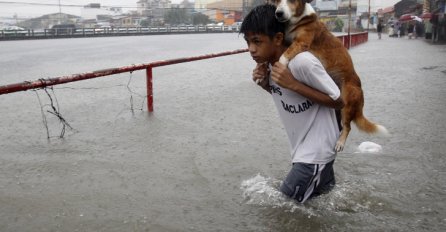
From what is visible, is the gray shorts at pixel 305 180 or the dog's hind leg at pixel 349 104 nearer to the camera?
the gray shorts at pixel 305 180

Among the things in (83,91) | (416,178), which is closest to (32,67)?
(83,91)

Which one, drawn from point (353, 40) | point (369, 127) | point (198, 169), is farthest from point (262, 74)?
point (353, 40)

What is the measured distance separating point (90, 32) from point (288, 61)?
53.1 m

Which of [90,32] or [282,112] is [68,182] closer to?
[282,112]

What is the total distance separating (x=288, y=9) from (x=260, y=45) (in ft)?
1.19

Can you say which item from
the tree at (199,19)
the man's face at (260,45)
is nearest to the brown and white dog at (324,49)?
the man's face at (260,45)

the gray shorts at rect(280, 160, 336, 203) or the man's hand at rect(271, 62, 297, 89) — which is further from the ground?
the man's hand at rect(271, 62, 297, 89)

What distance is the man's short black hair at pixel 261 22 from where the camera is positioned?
262 centimetres

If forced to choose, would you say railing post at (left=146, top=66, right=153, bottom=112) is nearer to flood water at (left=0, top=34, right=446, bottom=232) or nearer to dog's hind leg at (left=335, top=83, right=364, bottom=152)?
flood water at (left=0, top=34, right=446, bottom=232)

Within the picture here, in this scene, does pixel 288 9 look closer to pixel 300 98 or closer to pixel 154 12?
pixel 300 98

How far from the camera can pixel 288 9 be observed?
2.85 meters

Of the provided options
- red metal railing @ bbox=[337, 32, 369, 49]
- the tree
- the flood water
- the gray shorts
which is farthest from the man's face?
the tree

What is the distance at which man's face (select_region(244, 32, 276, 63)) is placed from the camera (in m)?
2.66

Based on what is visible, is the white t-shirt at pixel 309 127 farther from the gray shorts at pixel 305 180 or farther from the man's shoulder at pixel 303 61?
the man's shoulder at pixel 303 61
